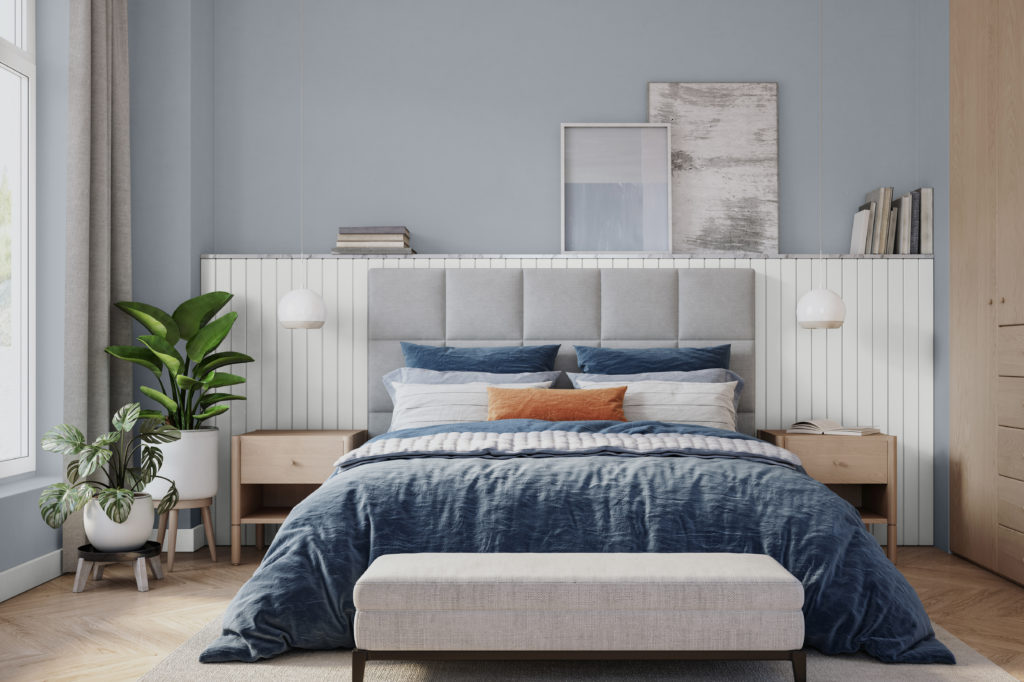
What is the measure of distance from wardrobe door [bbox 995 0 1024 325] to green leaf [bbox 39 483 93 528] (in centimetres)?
397

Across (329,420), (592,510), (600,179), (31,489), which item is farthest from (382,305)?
(592,510)

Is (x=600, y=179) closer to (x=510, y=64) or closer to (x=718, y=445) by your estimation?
(x=510, y=64)

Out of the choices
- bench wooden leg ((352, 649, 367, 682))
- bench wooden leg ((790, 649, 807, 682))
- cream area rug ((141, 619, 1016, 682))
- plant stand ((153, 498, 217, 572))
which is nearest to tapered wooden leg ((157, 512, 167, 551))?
plant stand ((153, 498, 217, 572))

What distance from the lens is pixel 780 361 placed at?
14.1 feet

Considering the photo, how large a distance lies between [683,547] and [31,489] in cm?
269

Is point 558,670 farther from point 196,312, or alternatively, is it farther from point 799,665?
point 196,312

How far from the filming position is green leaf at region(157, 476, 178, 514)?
11.5 ft

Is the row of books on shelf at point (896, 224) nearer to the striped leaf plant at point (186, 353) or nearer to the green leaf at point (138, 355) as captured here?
the striped leaf plant at point (186, 353)

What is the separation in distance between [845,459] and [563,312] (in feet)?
5.10

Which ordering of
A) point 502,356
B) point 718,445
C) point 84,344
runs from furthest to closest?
point 502,356 → point 84,344 → point 718,445

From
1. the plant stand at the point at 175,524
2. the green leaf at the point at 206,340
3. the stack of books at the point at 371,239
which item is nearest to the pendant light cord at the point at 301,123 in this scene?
the stack of books at the point at 371,239

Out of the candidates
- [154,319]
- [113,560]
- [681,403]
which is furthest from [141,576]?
[681,403]

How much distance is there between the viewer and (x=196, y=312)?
395cm

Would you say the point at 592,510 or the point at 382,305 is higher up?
the point at 382,305
